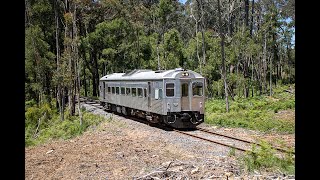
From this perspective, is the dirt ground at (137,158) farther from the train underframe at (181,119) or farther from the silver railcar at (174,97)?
the silver railcar at (174,97)

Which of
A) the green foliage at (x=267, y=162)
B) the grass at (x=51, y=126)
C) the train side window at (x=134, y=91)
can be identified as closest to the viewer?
the green foliage at (x=267, y=162)

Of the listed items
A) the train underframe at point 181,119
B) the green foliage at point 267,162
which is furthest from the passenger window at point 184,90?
the green foliage at point 267,162

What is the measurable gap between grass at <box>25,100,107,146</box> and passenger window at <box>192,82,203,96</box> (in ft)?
19.3

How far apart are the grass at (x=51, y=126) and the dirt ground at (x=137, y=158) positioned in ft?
7.66

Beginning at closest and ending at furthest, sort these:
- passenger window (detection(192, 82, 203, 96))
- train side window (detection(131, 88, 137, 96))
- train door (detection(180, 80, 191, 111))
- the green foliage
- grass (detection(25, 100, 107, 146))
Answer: the green foliage < train door (detection(180, 80, 191, 111)) < passenger window (detection(192, 82, 203, 96)) < grass (detection(25, 100, 107, 146)) < train side window (detection(131, 88, 137, 96))

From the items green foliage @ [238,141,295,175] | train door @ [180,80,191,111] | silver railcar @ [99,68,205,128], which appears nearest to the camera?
green foliage @ [238,141,295,175]

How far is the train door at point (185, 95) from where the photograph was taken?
611 inches

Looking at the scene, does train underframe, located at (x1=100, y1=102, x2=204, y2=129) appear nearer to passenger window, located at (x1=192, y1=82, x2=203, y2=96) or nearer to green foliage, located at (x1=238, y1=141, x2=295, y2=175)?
passenger window, located at (x1=192, y1=82, x2=203, y2=96)

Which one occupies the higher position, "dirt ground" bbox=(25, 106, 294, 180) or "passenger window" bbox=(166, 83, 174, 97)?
"passenger window" bbox=(166, 83, 174, 97)

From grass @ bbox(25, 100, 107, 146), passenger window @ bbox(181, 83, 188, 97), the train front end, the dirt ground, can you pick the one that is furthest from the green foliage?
grass @ bbox(25, 100, 107, 146)

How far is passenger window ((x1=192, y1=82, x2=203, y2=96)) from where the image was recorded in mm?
15773

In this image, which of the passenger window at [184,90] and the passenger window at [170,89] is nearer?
the passenger window at [170,89]

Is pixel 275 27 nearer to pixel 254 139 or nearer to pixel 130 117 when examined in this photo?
pixel 130 117
